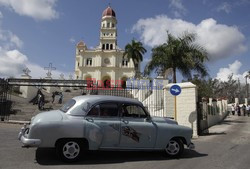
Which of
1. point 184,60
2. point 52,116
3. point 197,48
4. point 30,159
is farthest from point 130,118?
point 197,48

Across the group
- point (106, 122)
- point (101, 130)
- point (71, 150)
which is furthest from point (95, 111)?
point (71, 150)

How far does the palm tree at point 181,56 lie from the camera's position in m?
17.7

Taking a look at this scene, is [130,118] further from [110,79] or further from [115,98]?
[110,79]

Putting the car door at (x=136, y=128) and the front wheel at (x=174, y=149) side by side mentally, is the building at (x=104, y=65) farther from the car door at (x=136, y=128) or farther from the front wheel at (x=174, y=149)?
the car door at (x=136, y=128)

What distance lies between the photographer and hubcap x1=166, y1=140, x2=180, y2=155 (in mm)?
6410

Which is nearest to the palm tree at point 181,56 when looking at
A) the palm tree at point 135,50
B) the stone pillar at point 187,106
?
the stone pillar at point 187,106

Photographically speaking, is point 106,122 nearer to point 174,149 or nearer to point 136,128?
point 136,128

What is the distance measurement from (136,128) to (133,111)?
509 mm

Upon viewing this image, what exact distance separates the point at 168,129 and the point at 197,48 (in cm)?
1307

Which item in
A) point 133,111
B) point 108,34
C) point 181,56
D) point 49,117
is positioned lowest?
point 49,117

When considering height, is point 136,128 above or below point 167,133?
above

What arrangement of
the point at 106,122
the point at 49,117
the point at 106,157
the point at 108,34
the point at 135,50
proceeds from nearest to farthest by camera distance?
the point at 49,117 → the point at 106,122 → the point at 106,157 → the point at 135,50 → the point at 108,34

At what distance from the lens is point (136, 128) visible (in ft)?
19.6

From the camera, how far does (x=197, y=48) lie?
58.9ft
